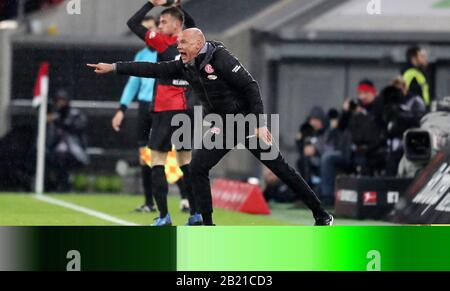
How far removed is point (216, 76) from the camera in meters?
9.49

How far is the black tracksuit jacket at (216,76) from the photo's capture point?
9398 mm

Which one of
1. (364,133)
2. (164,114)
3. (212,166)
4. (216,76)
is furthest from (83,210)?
(216,76)

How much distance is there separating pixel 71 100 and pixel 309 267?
9.71 meters

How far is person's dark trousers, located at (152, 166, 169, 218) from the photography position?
1110 cm

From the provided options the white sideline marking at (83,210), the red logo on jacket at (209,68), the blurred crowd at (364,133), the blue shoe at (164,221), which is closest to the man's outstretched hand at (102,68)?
the red logo on jacket at (209,68)

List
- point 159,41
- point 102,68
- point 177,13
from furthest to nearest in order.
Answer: point 159,41 < point 177,13 < point 102,68

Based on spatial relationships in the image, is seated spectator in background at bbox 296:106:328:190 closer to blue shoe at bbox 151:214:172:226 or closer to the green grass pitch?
the green grass pitch

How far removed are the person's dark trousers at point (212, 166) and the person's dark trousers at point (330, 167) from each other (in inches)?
245

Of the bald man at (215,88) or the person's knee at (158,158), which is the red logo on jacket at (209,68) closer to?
the bald man at (215,88)

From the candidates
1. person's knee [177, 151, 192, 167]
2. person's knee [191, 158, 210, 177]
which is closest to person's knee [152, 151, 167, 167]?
person's knee [177, 151, 192, 167]

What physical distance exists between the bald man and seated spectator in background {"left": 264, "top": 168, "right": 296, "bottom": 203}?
7034 mm

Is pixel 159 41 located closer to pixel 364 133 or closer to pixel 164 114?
pixel 164 114

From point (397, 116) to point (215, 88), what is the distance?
558cm
